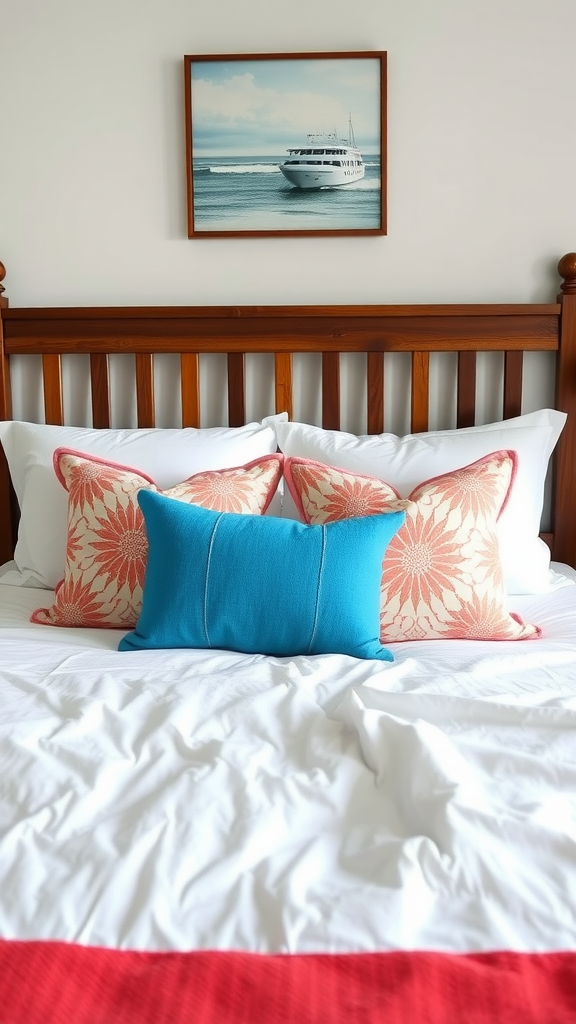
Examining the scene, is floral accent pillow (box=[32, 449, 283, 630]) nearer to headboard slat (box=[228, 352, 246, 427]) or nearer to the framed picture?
headboard slat (box=[228, 352, 246, 427])

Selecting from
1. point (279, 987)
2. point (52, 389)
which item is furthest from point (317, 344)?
point (279, 987)

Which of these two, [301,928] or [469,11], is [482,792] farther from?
[469,11]

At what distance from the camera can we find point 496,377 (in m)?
2.19

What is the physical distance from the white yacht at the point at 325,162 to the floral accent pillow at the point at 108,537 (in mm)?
844

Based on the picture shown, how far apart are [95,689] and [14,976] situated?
0.61 meters

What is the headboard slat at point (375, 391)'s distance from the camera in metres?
2.14

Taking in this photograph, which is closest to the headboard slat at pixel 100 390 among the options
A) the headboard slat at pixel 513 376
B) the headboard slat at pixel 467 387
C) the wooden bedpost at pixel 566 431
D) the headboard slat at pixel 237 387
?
the headboard slat at pixel 237 387

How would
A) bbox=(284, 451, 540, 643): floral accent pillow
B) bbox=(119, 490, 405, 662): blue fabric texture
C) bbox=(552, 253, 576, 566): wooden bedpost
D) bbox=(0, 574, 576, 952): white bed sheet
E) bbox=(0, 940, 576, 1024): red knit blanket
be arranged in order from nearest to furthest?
bbox=(0, 940, 576, 1024): red knit blanket, bbox=(0, 574, 576, 952): white bed sheet, bbox=(119, 490, 405, 662): blue fabric texture, bbox=(284, 451, 540, 643): floral accent pillow, bbox=(552, 253, 576, 566): wooden bedpost

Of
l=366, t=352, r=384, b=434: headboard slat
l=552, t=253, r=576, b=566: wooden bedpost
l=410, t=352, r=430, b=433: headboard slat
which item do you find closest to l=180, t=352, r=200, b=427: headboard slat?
l=366, t=352, r=384, b=434: headboard slat

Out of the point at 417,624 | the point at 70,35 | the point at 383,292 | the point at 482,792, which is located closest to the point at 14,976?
the point at 482,792

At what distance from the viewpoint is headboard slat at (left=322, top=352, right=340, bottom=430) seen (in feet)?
7.00

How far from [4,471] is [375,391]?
94cm

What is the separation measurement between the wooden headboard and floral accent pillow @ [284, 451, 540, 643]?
52 centimetres

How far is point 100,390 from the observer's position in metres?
2.18
